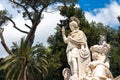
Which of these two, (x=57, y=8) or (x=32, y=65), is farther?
(x=57, y=8)

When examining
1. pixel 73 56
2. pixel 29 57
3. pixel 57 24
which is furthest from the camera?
pixel 57 24

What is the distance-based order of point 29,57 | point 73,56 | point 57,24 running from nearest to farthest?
point 73,56 < point 29,57 < point 57,24

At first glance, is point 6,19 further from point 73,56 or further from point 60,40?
point 73,56

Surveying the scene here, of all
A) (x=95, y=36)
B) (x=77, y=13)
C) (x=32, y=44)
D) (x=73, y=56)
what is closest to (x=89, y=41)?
(x=95, y=36)

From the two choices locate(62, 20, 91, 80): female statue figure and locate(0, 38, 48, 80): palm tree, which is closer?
locate(62, 20, 91, 80): female statue figure

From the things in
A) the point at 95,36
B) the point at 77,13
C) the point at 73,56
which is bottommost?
the point at 73,56

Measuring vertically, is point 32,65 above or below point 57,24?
below

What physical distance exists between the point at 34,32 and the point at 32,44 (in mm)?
1261

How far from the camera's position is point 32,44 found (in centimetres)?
3878

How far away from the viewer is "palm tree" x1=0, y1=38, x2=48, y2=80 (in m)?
35.9

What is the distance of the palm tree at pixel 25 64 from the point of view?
35.9 m

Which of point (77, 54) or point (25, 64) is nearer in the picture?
point (77, 54)

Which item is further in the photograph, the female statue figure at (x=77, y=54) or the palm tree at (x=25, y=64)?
the palm tree at (x=25, y=64)

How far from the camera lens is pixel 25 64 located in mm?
35844
